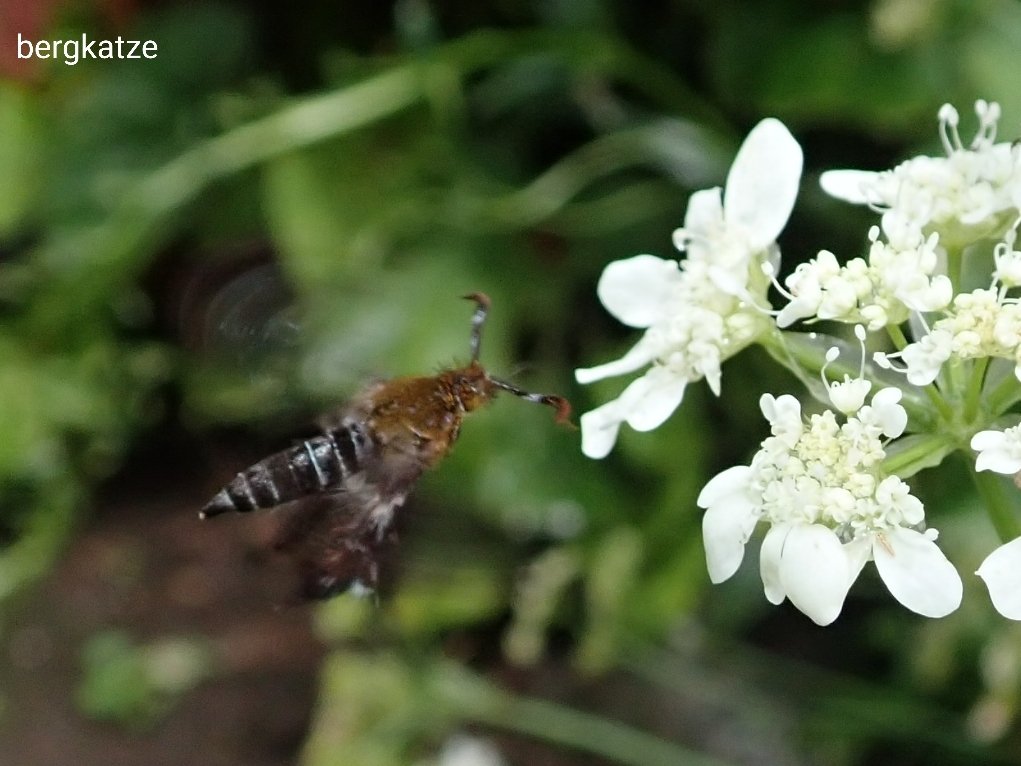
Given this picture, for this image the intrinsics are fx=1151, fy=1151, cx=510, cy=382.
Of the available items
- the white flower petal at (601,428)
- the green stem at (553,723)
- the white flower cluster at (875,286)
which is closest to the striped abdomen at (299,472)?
the white flower petal at (601,428)

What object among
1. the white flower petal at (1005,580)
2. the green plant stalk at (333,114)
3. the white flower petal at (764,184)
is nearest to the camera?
the white flower petal at (1005,580)

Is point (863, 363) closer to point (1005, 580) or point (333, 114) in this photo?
point (1005, 580)

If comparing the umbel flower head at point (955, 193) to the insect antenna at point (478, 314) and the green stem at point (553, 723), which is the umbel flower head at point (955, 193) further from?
the green stem at point (553, 723)

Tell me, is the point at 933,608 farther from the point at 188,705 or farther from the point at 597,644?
the point at 188,705

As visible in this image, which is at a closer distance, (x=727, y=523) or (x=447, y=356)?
(x=727, y=523)

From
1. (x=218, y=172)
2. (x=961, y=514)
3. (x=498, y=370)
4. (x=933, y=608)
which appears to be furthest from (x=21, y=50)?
(x=933, y=608)

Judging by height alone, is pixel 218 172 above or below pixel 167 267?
above

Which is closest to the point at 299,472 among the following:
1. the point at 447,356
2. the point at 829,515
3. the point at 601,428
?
the point at 601,428
